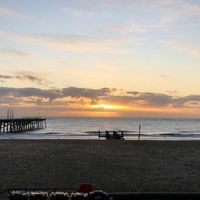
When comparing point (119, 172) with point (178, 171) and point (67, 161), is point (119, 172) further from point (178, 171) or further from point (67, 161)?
point (67, 161)

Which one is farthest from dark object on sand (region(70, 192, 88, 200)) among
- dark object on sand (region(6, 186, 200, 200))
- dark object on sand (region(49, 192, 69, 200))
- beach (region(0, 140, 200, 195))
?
beach (region(0, 140, 200, 195))

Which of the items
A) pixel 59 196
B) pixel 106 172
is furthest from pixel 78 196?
pixel 106 172

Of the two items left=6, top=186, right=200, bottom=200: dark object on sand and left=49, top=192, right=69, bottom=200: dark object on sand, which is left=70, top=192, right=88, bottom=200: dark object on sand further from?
left=49, top=192, right=69, bottom=200: dark object on sand

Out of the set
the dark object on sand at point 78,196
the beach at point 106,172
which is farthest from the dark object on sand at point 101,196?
the beach at point 106,172

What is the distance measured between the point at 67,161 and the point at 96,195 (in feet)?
49.0

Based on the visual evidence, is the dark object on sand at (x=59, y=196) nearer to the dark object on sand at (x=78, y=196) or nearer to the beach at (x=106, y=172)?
the dark object on sand at (x=78, y=196)

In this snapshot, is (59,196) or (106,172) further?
(106,172)

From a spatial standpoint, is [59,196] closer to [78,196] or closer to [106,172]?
[78,196]

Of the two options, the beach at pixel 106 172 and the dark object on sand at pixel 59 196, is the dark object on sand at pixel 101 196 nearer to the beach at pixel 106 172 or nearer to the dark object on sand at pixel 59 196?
A: the dark object on sand at pixel 59 196

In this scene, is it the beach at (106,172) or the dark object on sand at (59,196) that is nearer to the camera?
the dark object on sand at (59,196)

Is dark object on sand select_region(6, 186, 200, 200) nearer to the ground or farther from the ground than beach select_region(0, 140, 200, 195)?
farther from the ground

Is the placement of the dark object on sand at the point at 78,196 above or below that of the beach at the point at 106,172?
above

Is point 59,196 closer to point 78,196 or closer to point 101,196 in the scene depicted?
point 78,196

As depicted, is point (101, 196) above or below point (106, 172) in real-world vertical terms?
above
